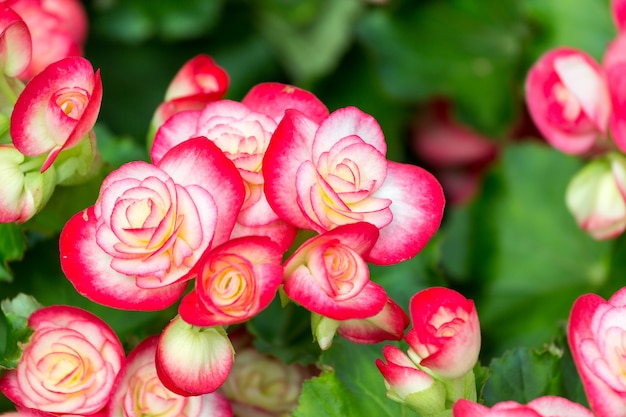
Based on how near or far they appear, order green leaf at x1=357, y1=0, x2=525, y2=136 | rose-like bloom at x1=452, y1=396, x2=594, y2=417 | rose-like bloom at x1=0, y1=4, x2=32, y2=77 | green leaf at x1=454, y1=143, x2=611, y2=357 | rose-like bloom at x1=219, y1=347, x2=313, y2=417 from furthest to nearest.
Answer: green leaf at x1=357, y1=0, x2=525, y2=136 → green leaf at x1=454, y1=143, x2=611, y2=357 → rose-like bloom at x1=219, y1=347, x2=313, y2=417 → rose-like bloom at x1=0, y1=4, x2=32, y2=77 → rose-like bloom at x1=452, y1=396, x2=594, y2=417

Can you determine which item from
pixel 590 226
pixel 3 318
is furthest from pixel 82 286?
pixel 590 226

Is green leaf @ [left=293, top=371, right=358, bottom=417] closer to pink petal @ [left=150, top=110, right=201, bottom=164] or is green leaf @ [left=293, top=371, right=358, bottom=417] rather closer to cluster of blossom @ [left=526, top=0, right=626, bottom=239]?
pink petal @ [left=150, top=110, right=201, bottom=164]

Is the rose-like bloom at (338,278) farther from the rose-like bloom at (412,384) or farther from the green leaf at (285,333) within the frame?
the green leaf at (285,333)

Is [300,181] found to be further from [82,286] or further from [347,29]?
[347,29]

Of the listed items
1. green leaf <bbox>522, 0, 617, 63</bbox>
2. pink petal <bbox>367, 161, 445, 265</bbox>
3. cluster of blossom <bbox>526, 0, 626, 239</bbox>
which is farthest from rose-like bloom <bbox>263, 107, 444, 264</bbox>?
green leaf <bbox>522, 0, 617, 63</bbox>

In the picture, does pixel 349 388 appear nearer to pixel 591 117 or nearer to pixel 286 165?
pixel 286 165
